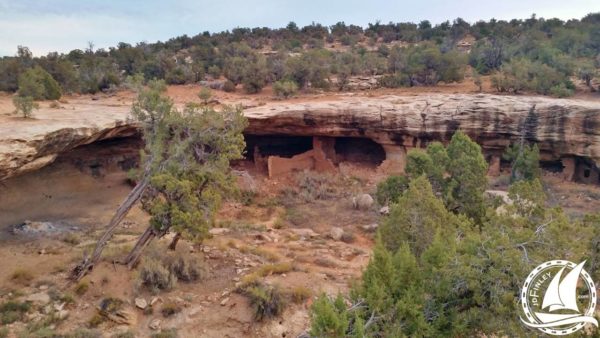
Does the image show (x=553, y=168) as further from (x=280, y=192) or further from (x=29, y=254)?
(x=29, y=254)

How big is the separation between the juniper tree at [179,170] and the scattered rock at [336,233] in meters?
4.12

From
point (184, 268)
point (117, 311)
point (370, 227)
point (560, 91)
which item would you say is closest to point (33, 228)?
point (184, 268)

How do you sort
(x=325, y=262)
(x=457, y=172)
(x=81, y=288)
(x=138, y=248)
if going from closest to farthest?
1. (x=81, y=288)
2. (x=138, y=248)
3. (x=325, y=262)
4. (x=457, y=172)

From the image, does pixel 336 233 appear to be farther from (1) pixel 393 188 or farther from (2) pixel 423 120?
(2) pixel 423 120

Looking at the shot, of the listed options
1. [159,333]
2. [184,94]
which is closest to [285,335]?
[159,333]

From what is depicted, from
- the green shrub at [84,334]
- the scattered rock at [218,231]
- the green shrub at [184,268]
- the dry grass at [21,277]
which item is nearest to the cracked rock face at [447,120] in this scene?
the scattered rock at [218,231]

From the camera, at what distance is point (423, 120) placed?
1797 centimetres

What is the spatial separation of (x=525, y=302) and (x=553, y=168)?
51.6ft

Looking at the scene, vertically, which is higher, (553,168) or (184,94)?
(184,94)

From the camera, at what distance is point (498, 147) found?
18547 mm

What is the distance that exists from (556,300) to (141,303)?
759 centimetres

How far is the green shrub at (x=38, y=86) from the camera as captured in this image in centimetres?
1716

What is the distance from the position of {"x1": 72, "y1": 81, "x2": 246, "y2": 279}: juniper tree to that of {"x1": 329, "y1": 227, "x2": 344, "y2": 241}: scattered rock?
13.5ft

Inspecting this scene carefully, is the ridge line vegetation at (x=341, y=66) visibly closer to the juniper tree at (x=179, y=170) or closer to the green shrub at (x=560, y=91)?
the green shrub at (x=560, y=91)
